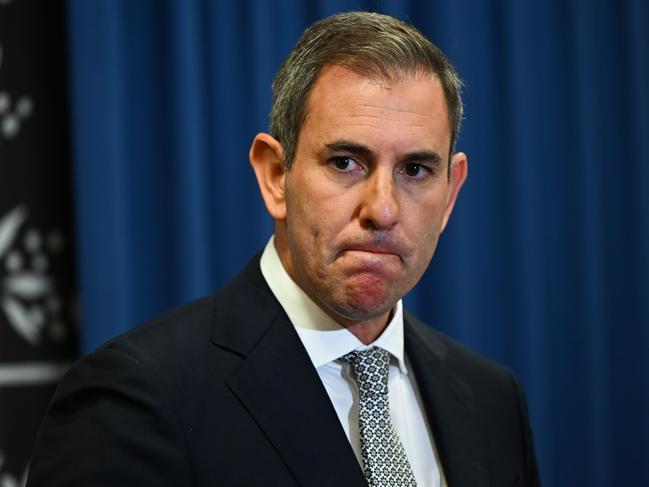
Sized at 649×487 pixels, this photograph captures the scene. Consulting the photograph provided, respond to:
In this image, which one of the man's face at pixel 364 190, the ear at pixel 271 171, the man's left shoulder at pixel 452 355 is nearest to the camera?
the man's face at pixel 364 190

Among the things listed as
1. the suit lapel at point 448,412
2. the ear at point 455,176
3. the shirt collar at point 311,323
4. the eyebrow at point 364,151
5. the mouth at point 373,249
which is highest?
the eyebrow at point 364,151

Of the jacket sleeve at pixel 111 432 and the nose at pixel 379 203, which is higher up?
the nose at pixel 379 203

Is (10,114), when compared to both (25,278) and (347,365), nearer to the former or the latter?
(25,278)

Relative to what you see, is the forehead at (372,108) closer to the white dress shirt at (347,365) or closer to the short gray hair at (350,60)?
the short gray hair at (350,60)

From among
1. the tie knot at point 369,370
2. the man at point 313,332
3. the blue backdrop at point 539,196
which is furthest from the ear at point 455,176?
the blue backdrop at point 539,196

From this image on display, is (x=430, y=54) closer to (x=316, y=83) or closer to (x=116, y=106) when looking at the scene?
(x=316, y=83)

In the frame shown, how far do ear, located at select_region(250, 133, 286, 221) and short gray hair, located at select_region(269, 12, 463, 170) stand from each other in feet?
0.06

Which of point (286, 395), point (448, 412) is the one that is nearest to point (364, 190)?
point (286, 395)

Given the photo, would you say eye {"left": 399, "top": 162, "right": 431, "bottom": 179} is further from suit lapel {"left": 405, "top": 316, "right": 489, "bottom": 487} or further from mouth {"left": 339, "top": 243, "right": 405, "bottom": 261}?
suit lapel {"left": 405, "top": 316, "right": 489, "bottom": 487}

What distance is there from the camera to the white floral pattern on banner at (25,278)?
194 centimetres

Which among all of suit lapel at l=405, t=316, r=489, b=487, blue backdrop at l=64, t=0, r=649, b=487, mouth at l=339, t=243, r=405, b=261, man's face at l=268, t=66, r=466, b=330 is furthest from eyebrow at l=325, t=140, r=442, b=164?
blue backdrop at l=64, t=0, r=649, b=487

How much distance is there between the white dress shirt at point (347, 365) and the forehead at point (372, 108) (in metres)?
0.21

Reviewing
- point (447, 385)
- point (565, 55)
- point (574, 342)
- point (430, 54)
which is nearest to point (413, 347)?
point (447, 385)

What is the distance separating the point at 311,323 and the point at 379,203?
0.70 feet
